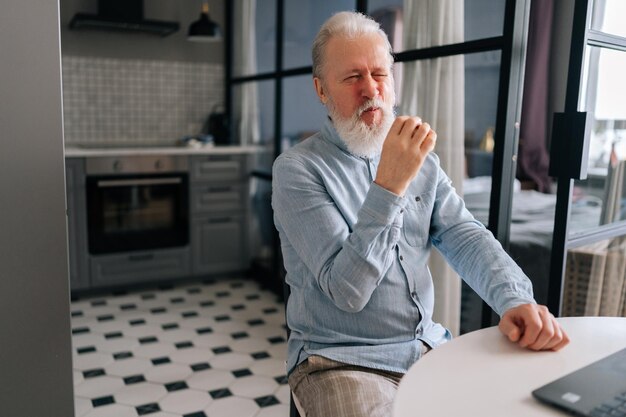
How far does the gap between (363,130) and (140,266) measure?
10.2 feet

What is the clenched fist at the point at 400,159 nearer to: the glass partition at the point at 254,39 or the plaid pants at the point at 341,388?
the plaid pants at the point at 341,388

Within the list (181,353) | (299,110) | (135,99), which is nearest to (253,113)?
(299,110)

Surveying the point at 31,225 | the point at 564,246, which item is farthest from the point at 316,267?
the point at 564,246

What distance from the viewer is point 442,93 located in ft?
8.39

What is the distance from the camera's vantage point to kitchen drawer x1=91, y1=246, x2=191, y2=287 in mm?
4141

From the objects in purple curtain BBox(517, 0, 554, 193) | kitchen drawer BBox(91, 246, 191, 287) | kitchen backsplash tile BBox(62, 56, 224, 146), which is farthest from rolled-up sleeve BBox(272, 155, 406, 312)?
kitchen backsplash tile BBox(62, 56, 224, 146)

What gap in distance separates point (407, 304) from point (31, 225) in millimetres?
1111

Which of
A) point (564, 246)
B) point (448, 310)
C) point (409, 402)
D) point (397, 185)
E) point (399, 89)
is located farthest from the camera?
point (399, 89)

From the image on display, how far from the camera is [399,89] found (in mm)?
2773

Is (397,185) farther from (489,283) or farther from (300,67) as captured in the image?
(300,67)

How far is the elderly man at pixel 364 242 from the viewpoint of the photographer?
4.32 feet

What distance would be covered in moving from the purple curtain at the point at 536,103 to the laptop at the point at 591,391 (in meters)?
1.56

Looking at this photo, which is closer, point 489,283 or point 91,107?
point 489,283

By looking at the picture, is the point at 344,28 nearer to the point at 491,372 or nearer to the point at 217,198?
the point at 491,372
